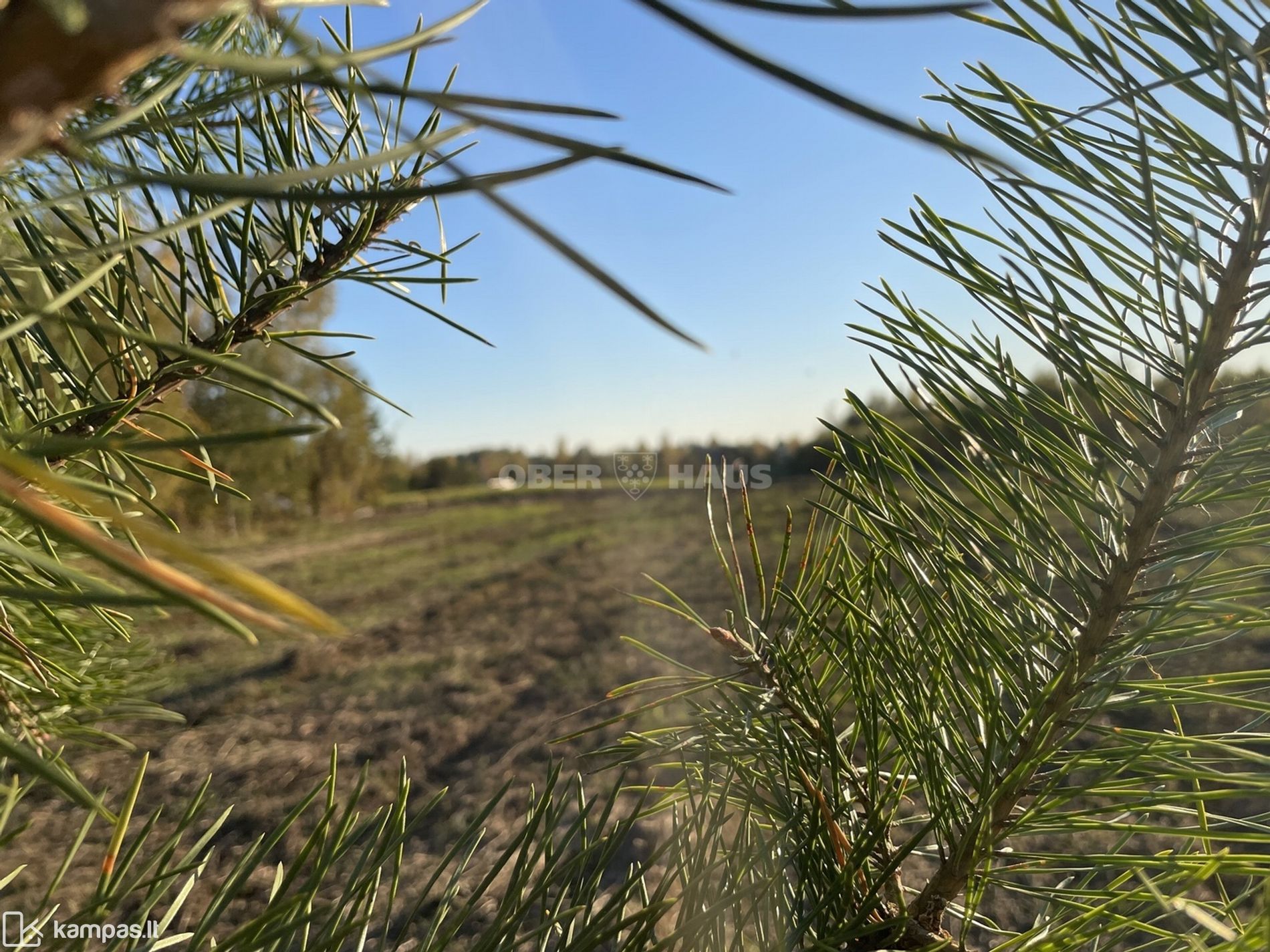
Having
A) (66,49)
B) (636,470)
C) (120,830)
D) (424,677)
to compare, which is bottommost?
(424,677)

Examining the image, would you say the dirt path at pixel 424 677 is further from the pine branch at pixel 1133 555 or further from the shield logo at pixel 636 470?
the shield logo at pixel 636 470

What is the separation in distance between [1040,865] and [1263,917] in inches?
5.9

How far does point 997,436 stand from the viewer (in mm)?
203

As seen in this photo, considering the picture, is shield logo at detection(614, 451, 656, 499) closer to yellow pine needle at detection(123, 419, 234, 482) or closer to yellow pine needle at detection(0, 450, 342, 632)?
yellow pine needle at detection(123, 419, 234, 482)

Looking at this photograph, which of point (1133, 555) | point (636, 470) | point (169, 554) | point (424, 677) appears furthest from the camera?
point (636, 470)

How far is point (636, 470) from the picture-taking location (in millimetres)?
4340

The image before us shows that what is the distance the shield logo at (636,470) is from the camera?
13.2ft

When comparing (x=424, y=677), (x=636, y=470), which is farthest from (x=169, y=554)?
(x=636, y=470)

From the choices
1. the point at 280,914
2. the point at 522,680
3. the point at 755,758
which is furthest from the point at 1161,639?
the point at 522,680

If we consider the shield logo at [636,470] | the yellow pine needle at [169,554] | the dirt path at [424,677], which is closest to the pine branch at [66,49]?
the yellow pine needle at [169,554]

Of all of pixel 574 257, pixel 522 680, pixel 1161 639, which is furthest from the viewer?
pixel 522 680

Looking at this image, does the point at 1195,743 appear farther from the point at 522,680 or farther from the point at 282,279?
the point at 522,680

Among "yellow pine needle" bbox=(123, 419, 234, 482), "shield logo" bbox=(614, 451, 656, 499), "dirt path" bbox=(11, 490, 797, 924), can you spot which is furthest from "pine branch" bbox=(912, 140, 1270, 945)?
"shield logo" bbox=(614, 451, 656, 499)

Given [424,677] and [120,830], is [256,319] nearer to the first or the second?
[120,830]
